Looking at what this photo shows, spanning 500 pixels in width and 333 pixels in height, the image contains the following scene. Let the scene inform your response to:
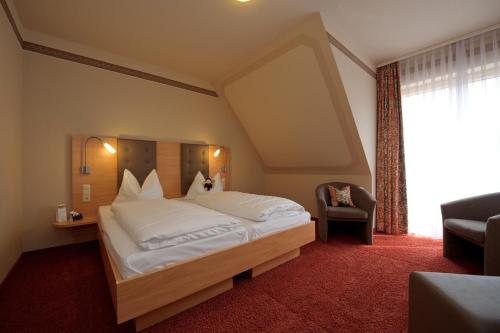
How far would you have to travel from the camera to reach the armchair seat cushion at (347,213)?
2.92m

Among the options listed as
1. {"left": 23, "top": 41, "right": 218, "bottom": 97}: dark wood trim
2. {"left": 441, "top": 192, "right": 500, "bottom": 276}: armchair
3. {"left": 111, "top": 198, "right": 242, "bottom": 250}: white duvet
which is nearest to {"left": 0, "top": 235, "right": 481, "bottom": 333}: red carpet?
{"left": 441, "top": 192, "right": 500, "bottom": 276}: armchair

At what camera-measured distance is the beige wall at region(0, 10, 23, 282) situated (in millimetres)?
1890

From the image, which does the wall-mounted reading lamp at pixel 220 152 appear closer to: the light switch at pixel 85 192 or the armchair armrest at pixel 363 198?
the light switch at pixel 85 192

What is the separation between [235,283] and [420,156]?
318cm

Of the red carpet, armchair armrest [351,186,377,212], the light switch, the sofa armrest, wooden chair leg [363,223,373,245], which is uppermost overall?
the light switch

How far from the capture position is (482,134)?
266 centimetres

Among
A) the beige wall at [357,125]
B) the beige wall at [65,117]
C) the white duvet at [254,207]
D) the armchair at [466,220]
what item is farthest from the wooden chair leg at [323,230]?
the beige wall at [65,117]

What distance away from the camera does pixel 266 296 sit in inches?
69.5

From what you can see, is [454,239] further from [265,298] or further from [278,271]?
[265,298]

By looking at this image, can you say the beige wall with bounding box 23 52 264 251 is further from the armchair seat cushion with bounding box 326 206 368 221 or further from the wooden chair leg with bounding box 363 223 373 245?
the wooden chair leg with bounding box 363 223 373 245

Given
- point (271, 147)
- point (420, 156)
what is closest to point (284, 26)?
point (271, 147)

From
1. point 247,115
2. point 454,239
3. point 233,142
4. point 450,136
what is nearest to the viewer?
point 454,239

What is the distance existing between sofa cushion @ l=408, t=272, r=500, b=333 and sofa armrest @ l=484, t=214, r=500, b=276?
0.91 meters

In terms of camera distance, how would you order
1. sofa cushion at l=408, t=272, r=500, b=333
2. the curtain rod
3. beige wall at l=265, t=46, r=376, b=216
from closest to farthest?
sofa cushion at l=408, t=272, r=500, b=333 → the curtain rod → beige wall at l=265, t=46, r=376, b=216
